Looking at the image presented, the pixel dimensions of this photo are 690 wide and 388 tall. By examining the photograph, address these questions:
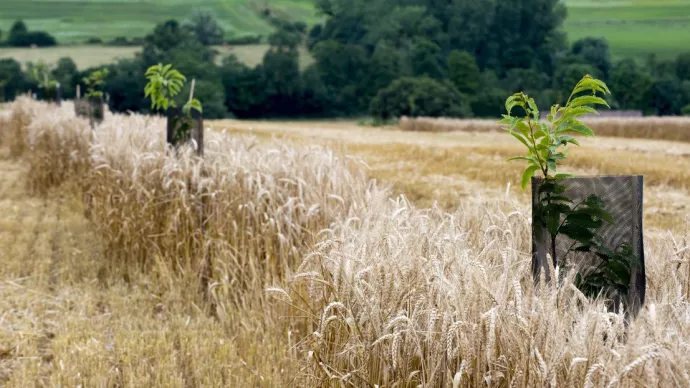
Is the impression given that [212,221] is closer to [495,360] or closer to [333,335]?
[333,335]

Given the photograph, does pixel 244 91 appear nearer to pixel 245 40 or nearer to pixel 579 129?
pixel 245 40

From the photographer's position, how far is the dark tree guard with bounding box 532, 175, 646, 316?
297 cm

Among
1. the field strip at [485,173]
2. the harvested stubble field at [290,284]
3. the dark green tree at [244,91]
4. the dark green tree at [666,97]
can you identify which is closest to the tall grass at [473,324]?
the harvested stubble field at [290,284]

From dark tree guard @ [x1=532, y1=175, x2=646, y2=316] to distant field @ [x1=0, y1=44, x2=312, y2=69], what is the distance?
6033 cm

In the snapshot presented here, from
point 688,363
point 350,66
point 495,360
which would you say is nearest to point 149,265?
point 495,360

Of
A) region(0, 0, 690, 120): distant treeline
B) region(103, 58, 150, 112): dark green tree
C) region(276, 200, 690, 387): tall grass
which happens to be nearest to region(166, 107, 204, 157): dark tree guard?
region(276, 200, 690, 387): tall grass

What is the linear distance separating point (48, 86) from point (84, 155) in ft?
38.2

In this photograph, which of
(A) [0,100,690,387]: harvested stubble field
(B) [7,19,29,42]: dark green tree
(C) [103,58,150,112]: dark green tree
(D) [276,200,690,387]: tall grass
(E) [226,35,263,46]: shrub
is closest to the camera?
(D) [276,200,690,387]: tall grass

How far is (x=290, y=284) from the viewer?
4.72 m

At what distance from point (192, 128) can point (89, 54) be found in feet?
225

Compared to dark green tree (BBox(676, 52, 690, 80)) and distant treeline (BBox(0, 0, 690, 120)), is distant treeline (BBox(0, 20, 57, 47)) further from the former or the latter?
dark green tree (BBox(676, 52, 690, 80))

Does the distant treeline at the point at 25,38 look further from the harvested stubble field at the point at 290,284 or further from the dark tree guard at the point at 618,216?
the dark tree guard at the point at 618,216

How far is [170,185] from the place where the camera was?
21.7 ft

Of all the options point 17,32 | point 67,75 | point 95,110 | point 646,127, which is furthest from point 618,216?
point 17,32
